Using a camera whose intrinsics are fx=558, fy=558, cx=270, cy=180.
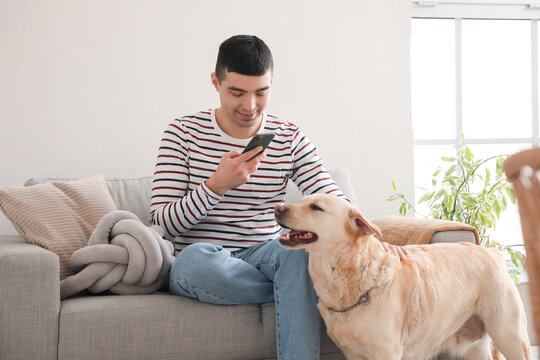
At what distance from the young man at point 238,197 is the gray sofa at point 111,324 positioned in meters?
0.06

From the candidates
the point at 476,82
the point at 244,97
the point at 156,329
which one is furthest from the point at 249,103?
the point at 476,82

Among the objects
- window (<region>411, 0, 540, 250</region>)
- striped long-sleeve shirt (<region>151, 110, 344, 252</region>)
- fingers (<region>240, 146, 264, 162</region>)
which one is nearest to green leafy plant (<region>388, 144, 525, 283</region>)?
window (<region>411, 0, 540, 250</region>)

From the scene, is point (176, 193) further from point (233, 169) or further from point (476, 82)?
point (476, 82)

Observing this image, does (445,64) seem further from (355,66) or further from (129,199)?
(129,199)

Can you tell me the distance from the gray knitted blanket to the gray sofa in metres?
0.04

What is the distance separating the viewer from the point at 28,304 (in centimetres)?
149

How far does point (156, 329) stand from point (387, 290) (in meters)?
0.65

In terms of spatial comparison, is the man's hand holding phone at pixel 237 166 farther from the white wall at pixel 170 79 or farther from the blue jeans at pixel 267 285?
the white wall at pixel 170 79

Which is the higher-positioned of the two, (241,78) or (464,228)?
(241,78)

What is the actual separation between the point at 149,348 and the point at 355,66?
1.98 metres

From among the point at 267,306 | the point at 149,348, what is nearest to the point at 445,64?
the point at 267,306

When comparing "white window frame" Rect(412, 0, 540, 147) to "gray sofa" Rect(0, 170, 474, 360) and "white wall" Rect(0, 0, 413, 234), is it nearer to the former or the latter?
"white wall" Rect(0, 0, 413, 234)

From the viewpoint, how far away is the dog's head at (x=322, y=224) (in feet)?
4.81

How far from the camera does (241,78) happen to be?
1.78 m
